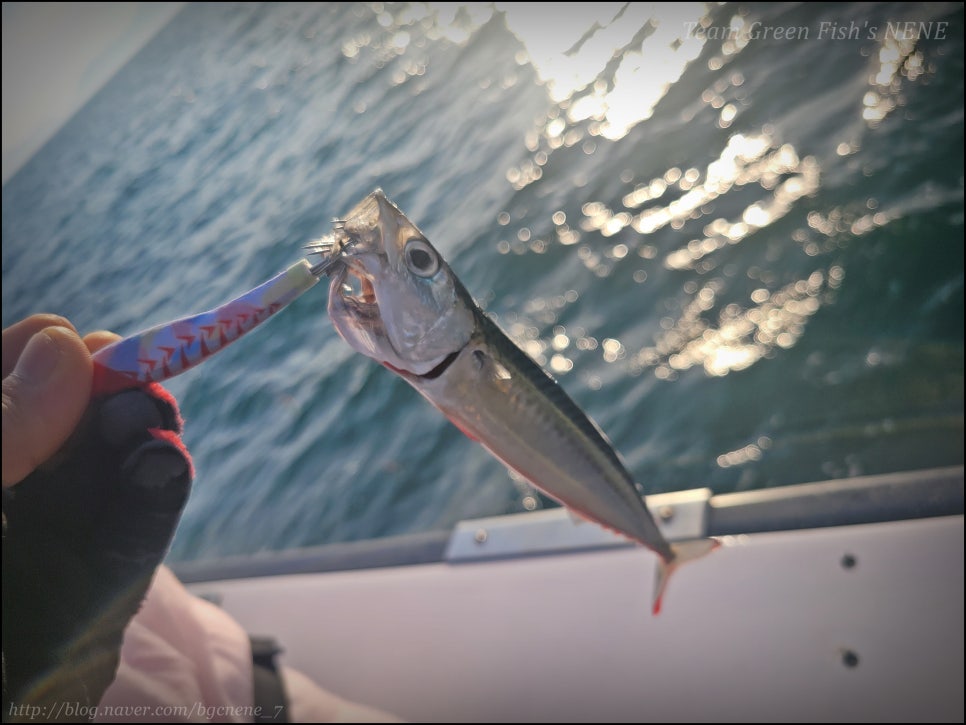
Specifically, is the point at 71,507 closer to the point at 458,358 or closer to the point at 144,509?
the point at 144,509

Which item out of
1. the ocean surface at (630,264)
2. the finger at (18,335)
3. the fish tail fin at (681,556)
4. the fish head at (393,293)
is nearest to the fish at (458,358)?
the fish head at (393,293)

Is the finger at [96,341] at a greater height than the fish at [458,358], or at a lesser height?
greater

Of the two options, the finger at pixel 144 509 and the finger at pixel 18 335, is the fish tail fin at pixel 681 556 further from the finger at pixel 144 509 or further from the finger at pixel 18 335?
the finger at pixel 18 335

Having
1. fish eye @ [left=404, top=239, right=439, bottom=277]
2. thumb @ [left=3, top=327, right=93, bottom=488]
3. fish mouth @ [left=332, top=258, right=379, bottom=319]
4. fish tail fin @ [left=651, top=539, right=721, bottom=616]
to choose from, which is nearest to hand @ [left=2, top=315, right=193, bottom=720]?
thumb @ [left=3, top=327, right=93, bottom=488]

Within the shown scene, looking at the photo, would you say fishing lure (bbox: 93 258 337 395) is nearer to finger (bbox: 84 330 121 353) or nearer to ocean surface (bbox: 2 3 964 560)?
finger (bbox: 84 330 121 353)

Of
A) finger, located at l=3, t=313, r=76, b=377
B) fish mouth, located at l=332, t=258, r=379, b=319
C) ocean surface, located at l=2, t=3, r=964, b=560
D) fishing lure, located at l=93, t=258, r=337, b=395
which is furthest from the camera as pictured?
ocean surface, located at l=2, t=3, r=964, b=560

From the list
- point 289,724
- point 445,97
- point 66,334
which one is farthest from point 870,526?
point 445,97

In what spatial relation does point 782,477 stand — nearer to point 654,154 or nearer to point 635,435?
point 635,435
